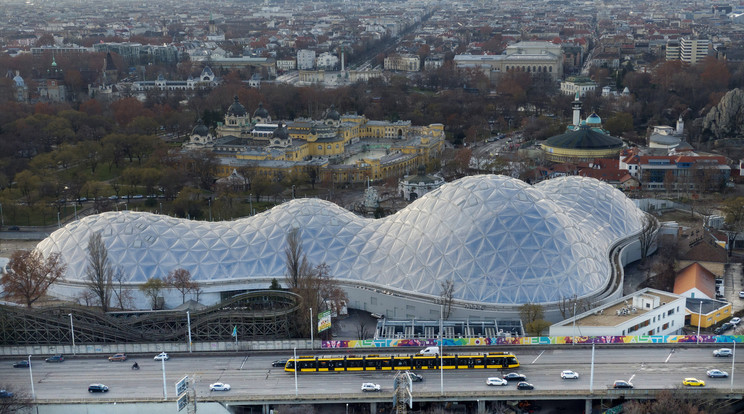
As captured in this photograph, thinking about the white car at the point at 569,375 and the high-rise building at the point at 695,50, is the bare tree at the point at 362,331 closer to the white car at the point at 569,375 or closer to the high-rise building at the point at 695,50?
the white car at the point at 569,375

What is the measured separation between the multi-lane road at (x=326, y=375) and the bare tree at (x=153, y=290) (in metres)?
6.02

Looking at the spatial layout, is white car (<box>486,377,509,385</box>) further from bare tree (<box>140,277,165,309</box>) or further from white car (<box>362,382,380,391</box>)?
bare tree (<box>140,277,165,309</box>)

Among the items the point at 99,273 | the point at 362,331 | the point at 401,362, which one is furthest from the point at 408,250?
the point at 99,273

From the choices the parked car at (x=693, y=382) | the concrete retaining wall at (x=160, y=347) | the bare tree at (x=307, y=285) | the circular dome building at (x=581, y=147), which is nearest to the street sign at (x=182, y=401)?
the concrete retaining wall at (x=160, y=347)

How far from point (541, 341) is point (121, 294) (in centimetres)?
1874

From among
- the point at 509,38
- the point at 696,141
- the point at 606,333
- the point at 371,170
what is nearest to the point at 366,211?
the point at 371,170

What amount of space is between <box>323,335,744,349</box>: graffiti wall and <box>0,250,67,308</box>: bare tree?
550 inches

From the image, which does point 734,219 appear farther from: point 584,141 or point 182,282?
point 182,282

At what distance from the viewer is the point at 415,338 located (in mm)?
33656

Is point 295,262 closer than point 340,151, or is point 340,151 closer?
point 295,262

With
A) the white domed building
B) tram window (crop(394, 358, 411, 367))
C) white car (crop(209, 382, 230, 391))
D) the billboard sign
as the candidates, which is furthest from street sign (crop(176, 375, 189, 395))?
the white domed building

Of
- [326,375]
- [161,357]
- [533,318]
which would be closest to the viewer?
[326,375]

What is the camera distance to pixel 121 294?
38.0 metres

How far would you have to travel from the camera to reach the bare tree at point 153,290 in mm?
37938
